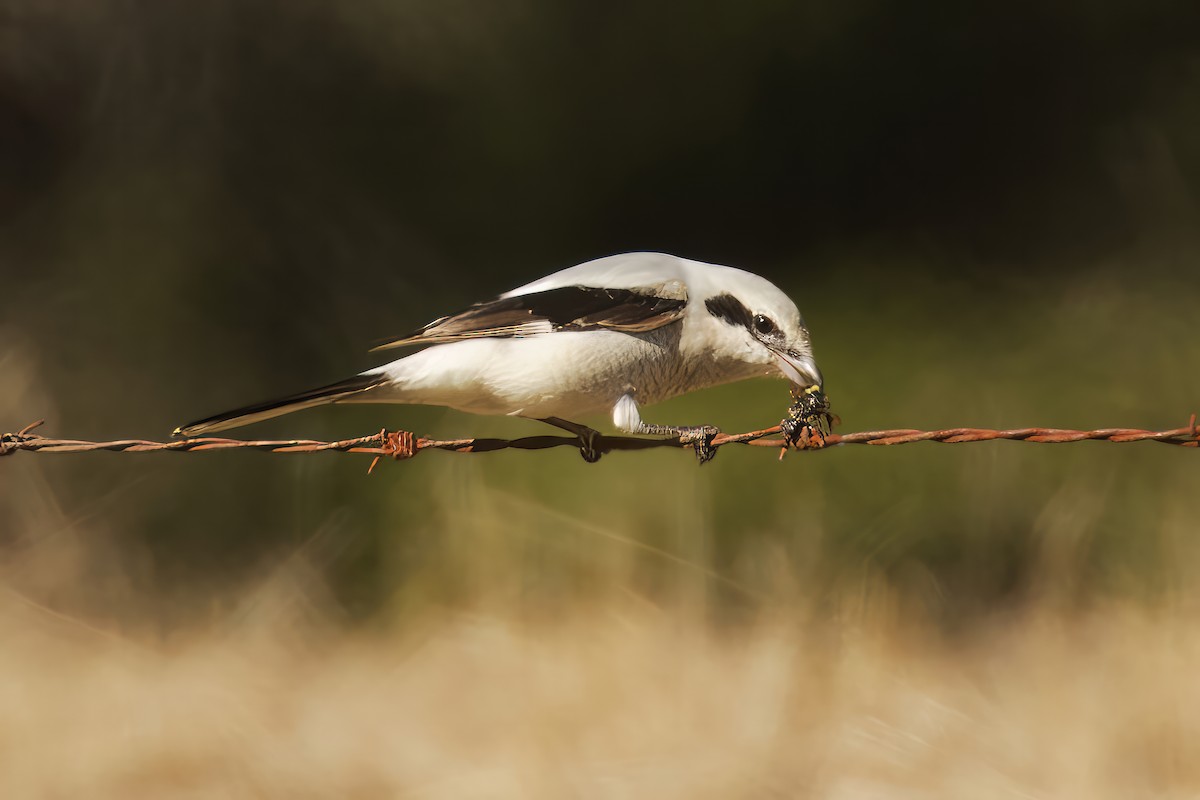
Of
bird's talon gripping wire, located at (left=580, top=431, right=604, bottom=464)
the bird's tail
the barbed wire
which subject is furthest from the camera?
bird's talon gripping wire, located at (left=580, top=431, right=604, bottom=464)

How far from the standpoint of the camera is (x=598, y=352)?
236cm

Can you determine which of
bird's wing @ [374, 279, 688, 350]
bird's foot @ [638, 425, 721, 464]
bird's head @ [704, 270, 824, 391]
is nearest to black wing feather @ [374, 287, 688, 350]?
bird's wing @ [374, 279, 688, 350]

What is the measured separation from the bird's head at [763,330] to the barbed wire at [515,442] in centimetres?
20

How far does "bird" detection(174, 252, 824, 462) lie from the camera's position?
7.77 ft

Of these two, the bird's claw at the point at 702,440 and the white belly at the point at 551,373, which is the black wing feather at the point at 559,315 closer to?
the white belly at the point at 551,373

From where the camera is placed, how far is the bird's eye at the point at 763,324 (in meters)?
2.42

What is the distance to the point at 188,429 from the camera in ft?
7.76

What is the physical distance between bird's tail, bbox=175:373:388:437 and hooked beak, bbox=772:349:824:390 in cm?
100

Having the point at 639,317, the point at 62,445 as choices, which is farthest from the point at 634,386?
the point at 62,445

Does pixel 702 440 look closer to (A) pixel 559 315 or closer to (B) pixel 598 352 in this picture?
(B) pixel 598 352

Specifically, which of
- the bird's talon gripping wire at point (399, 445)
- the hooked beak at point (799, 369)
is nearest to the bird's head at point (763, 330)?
the hooked beak at point (799, 369)

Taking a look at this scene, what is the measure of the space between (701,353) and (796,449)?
422mm

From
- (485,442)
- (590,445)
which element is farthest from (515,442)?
(590,445)

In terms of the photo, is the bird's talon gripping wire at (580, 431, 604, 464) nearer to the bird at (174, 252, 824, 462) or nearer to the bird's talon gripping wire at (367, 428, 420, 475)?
the bird at (174, 252, 824, 462)
